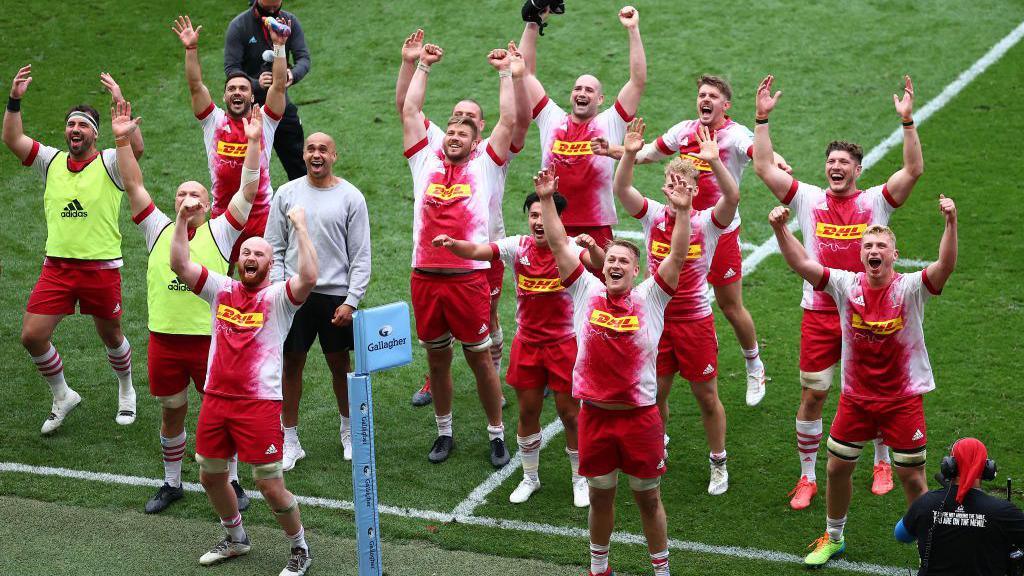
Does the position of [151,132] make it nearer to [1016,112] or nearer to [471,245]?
[471,245]

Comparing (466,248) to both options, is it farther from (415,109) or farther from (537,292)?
(415,109)

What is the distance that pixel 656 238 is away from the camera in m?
8.76

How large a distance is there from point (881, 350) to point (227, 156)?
5.34 m

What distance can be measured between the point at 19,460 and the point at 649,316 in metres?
5.01

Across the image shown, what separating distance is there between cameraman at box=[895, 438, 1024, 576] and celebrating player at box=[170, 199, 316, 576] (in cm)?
368

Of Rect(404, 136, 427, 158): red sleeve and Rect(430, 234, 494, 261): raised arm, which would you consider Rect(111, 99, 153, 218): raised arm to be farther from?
Rect(430, 234, 494, 261): raised arm

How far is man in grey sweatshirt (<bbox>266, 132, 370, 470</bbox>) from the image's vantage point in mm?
9016

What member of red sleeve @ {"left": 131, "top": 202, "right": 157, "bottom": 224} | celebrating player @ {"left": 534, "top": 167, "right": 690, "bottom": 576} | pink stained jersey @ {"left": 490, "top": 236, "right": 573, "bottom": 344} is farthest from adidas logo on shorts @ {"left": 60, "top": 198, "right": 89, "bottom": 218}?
celebrating player @ {"left": 534, "top": 167, "right": 690, "bottom": 576}

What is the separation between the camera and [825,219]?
335 inches

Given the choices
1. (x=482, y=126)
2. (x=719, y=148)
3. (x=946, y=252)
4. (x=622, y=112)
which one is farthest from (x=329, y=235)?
(x=946, y=252)

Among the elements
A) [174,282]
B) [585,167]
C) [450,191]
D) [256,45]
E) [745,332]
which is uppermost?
[256,45]

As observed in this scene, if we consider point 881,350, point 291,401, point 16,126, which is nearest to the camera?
point 881,350

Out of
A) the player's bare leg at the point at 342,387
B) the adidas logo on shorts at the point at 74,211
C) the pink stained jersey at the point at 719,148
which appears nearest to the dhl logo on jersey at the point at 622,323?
the pink stained jersey at the point at 719,148

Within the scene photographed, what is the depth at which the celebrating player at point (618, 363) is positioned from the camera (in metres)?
7.30
